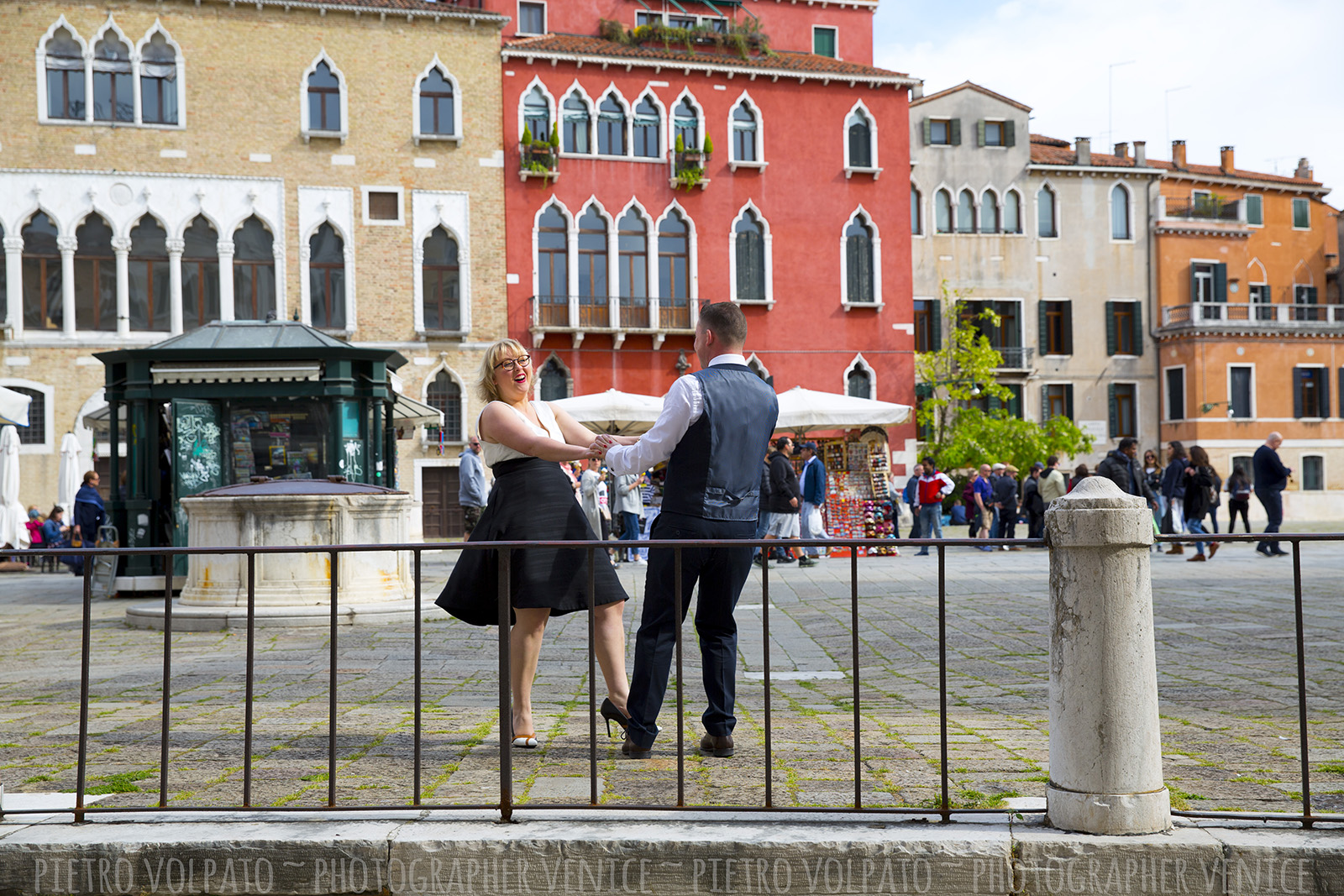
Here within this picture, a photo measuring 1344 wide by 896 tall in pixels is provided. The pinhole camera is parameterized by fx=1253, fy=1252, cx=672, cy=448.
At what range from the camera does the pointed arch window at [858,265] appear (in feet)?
110

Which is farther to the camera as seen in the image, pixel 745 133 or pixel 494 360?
pixel 745 133

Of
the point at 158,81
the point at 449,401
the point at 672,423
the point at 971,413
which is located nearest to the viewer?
the point at 672,423

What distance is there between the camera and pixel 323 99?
98.0 ft

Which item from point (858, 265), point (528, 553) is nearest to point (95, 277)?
point (858, 265)

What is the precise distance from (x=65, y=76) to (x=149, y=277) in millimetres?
4837

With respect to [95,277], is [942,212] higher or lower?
higher

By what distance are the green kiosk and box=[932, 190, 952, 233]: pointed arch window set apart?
29.2m

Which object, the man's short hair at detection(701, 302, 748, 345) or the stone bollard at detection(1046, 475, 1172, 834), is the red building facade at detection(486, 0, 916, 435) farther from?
the stone bollard at detection(1046, 475, 1172, 834)

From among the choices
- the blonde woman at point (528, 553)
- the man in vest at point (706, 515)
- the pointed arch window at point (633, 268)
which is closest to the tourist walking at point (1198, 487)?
the pointed arch window at point (633, 268)

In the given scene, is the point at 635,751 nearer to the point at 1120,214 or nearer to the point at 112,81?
the point at 112,81

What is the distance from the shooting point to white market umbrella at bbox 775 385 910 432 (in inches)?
808

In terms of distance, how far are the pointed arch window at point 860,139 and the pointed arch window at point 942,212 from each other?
286 inches

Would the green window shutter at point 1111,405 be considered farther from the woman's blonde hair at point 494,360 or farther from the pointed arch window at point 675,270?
the woman's blonde hair at point 494,360

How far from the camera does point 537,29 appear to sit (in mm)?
33812
